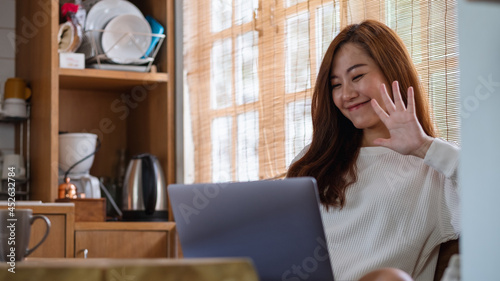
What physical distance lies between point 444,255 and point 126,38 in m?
1.85

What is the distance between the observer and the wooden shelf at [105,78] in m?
2.85

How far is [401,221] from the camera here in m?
1.54

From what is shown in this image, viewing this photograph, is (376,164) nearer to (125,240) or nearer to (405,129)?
(405,129)

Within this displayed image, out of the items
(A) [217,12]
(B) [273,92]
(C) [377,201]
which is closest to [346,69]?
(C) [377,201]

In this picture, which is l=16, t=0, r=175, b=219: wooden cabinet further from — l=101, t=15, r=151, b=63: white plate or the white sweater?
the white sweater

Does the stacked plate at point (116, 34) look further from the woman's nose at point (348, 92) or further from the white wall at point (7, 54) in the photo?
the woman's nose at point (348, 92)

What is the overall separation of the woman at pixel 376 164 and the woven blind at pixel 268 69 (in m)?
0.16

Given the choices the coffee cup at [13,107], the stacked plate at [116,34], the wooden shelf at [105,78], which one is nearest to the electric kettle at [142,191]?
the wooden shelf at [105,78]

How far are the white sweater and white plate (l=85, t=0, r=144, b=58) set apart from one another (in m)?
1.69

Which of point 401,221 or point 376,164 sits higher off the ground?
point 376,164

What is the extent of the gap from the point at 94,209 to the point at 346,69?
1.35 metres

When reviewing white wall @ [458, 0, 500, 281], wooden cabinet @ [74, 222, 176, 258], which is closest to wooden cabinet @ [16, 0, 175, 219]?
wooden cabinet @ [74, 222, 176, 258]

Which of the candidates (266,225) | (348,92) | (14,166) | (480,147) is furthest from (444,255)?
(14,166)

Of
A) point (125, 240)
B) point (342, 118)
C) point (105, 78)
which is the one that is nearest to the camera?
point (342, 118)
